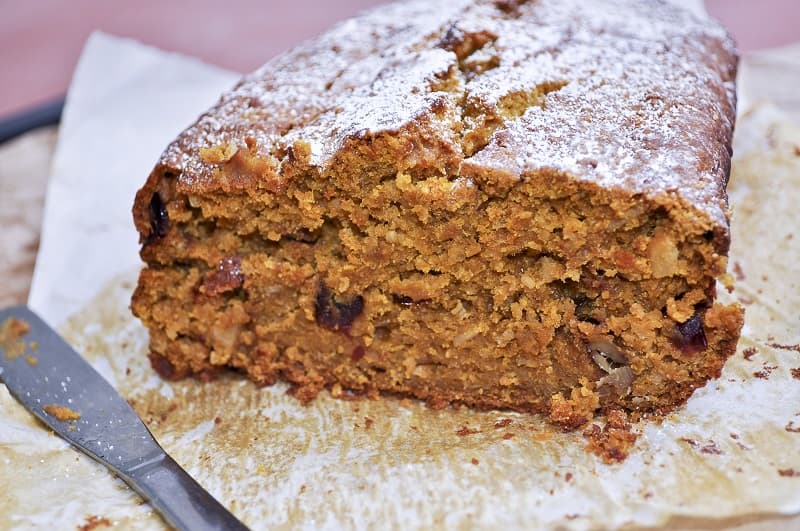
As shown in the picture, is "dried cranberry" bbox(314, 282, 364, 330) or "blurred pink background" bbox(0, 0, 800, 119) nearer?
"dried cranberry" bbox(314, 282, 364, 330)

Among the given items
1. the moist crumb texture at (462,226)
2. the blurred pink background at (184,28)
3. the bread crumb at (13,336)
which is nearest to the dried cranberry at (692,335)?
the moist crumb texture at (462,226)

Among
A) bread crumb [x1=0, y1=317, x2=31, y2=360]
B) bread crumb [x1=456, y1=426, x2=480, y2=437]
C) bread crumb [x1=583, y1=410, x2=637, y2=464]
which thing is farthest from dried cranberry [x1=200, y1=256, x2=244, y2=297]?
bread crumb [x1=583, y1=410, x2=637, y2=464]

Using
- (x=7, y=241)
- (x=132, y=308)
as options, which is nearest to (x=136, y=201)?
(x=132, y=308)

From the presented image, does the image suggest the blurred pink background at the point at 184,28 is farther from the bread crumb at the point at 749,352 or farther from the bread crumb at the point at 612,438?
the bread crumb at the point at 612,438

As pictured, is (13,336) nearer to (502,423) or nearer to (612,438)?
(502,423)

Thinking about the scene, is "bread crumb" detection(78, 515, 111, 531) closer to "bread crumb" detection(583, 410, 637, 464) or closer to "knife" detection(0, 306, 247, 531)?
"knife" detection(0, 306, 247, 531)

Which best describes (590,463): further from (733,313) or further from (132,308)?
(132,308)

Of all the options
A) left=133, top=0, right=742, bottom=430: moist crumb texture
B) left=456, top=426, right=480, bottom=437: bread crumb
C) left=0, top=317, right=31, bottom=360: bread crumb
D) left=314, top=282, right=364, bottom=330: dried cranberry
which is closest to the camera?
left=133, top=0, right=742, bottom=430: moist crumb texture
